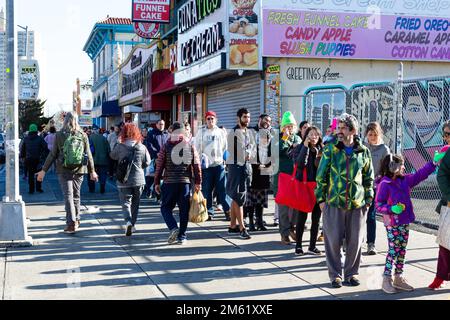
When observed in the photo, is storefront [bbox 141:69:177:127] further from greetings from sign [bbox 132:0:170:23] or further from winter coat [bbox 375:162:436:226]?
winter coat [bbox 375:162:436:226]

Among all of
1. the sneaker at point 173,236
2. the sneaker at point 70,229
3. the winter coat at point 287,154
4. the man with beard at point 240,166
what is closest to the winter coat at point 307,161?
the winter coat at point 287,154

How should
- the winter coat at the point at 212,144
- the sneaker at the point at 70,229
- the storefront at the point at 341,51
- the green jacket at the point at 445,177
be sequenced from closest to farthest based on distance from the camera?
the green jacket at the point at 445,177, the sneaker at the point at 70,229, the winter coat at the point at 212,144, the storefront at the point at 341,51

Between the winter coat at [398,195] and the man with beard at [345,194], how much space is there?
156 millimetres

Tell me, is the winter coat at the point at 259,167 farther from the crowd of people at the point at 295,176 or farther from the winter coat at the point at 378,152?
the winter coat at the point at 378,152

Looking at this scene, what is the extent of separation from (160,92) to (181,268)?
1921 centimetres

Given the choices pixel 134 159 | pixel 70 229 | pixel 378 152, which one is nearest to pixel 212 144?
pixel 134 159

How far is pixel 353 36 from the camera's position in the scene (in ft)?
52.9

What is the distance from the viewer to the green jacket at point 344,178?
639 centimetres

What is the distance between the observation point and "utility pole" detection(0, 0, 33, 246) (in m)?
8.59

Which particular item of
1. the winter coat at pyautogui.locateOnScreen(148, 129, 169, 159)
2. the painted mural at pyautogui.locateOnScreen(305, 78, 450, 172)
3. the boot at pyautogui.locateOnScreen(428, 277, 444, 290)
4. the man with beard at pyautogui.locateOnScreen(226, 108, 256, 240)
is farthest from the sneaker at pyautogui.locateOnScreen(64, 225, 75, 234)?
the painted mural at pyautogui.locateOnScreen(305, 78, 450, 172)

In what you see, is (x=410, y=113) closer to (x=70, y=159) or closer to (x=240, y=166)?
(x=240, y=166)

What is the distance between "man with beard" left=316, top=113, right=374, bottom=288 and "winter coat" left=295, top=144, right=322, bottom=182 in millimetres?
1509

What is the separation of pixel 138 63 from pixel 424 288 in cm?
2662

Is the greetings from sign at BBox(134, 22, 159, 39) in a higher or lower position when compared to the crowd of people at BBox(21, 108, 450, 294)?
higher
